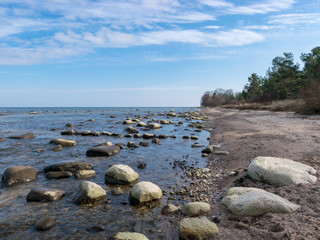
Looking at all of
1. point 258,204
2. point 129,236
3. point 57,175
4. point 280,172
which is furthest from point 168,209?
point 57,175

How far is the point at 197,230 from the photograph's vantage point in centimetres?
352

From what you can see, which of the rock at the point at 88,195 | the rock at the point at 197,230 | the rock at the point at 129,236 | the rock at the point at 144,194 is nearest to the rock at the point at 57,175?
the rock at the point at 88,195

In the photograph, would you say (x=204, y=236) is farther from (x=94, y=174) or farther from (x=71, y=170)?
(x=71, y=170)

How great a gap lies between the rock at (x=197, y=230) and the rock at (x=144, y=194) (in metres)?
1.50

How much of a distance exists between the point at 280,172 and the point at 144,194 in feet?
11.9

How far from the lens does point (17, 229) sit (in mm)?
3863

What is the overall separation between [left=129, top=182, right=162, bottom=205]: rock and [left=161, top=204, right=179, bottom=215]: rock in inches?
20.9

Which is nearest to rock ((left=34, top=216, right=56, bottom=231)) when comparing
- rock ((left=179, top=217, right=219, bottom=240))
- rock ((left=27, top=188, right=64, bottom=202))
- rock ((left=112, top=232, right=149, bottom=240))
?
rock ((left=27, top=188, right=64, bottom=202))

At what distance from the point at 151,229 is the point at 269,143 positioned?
8.32 m

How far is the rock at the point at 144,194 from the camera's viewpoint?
493cm

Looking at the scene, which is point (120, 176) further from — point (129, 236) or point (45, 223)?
point (129, 236)

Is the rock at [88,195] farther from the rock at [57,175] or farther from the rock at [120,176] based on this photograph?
the rock at [57,175]

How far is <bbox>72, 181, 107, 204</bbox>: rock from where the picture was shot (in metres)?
4.99

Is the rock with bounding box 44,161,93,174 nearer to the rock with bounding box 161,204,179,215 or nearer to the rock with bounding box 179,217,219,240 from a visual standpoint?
the rock with bounding box 161,204,179,215
